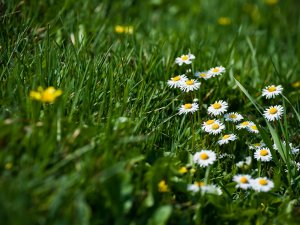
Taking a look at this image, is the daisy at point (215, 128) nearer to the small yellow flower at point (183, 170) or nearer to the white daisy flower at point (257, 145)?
the white daisy flower at point (257, 145)

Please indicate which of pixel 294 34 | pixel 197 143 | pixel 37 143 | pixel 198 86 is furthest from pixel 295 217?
pixel 294 34

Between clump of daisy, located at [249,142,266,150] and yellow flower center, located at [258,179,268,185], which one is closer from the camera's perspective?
yellow flower center, located at [258,179,268,185]

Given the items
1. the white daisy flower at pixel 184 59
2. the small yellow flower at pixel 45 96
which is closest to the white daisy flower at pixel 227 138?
the white daisy flower at pixel 184 59

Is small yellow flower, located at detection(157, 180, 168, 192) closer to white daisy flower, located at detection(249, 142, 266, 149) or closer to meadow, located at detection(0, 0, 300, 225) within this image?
meadow, located at detection(0, 0, 300, 225)

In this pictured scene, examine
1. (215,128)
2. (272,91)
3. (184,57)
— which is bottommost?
(215,128)

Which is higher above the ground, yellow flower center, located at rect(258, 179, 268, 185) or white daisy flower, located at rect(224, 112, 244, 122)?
white daisy flower, located at rect(224, 112, 244, 122)

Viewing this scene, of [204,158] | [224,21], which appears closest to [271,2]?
[224,21]

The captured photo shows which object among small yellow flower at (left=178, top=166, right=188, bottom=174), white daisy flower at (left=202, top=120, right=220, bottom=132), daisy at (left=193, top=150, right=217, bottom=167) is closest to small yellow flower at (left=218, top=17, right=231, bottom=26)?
white daisy flower at (left=202, top=120, right=220, bottom=132)

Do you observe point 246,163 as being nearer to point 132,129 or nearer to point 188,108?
point 188,108
